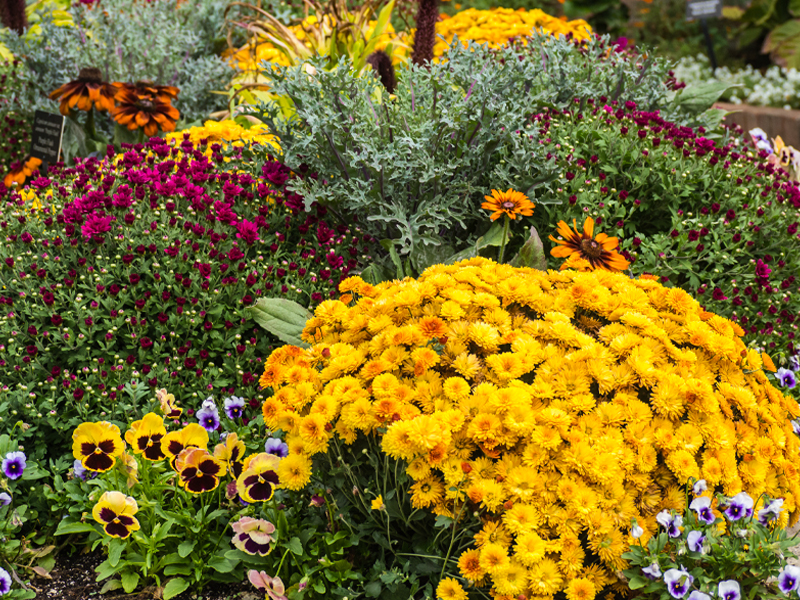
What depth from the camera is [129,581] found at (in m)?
2.01

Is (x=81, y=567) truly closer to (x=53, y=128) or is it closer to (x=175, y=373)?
(x=175, y=373)

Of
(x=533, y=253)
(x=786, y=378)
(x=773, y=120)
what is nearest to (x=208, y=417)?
(x=533, y=253)

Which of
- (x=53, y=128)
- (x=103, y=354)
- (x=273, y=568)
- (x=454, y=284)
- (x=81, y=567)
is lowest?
(x=81, y=567)

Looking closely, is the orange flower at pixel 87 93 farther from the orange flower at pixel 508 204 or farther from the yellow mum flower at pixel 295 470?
the yellow mum flower at pixel 295 470

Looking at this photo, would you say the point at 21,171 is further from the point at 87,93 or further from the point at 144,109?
the point at 144,109

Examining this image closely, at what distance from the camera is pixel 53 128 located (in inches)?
154

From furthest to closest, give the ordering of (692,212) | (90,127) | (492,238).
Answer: (90,127) < (692,212) < (492,238)

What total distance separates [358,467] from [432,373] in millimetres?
347

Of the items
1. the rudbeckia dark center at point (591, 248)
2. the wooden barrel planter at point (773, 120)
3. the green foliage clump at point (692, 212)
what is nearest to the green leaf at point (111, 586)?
the rudbeckia dark center at point (591, 248)

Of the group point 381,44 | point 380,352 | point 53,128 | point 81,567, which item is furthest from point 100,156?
point 380,352

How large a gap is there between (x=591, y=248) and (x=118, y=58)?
3.94 meters

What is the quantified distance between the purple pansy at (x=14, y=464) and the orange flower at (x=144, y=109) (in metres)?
2.37

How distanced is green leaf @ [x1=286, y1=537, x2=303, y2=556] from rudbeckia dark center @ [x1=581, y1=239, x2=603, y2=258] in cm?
136

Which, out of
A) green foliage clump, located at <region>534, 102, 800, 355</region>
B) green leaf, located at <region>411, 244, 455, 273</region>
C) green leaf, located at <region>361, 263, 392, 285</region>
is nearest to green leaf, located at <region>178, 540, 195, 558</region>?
green leaf, located at <region>361, 263, 392, 285</region>
